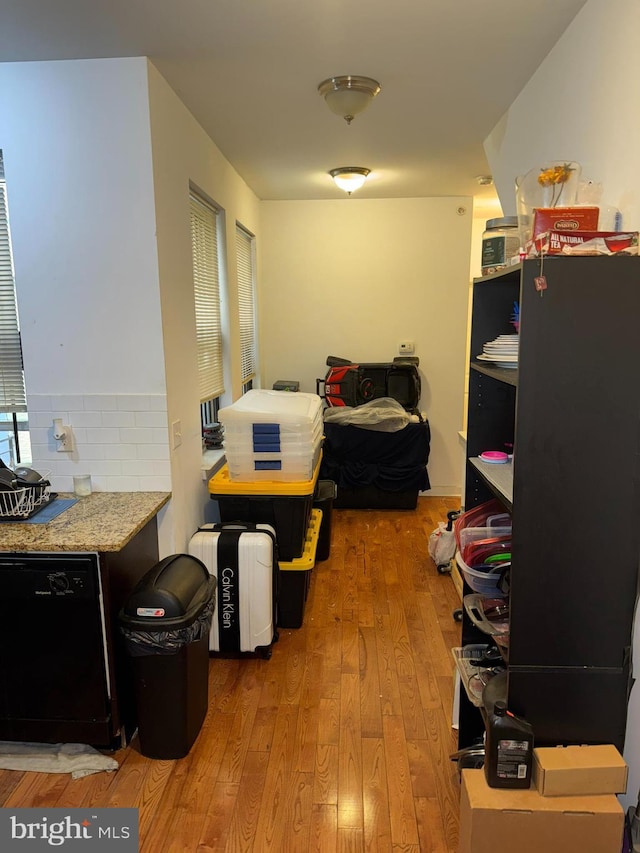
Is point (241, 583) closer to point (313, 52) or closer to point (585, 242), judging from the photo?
point (585, 242)

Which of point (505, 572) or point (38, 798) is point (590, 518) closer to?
point (505, 572)

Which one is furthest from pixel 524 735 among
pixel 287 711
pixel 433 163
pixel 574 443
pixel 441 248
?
pixel 441 248

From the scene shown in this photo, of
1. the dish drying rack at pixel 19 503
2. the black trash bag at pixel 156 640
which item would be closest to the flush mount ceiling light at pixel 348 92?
the dish drying rack at pixel 19 503

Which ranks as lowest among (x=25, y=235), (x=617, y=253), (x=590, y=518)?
(x=590, y=518)

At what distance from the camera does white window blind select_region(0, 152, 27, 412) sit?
97.7 inches

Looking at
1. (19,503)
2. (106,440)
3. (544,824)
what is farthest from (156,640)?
(544,824)

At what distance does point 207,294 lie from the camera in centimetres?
336

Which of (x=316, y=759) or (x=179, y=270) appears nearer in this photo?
(x=316, y=759)

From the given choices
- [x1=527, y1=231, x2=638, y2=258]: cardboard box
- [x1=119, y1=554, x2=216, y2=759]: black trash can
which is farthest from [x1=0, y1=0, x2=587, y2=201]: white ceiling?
[x1=119, y1=554, x2=216, y2=759]: black trash can

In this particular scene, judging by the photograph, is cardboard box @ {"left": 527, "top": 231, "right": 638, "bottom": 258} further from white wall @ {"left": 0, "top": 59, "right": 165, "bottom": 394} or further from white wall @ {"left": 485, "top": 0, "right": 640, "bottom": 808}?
white wall @ {"left": 0, "top": 59, "right": 165, "bottom": 394}

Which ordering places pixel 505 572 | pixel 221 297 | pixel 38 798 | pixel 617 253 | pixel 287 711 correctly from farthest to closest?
pixel 221 297, pixel 287 711, pixel 38 798, pixel 505 572, pixel 617 253

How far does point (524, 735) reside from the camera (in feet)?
4.81

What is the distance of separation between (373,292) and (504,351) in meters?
3.33

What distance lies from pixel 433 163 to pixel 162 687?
3.40 metres
